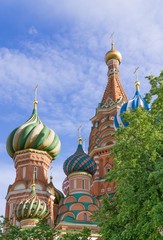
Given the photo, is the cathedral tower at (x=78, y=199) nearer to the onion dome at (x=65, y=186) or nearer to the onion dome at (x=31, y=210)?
the onion dome at (x=31, y=210)

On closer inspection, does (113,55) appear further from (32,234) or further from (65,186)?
(32,234)

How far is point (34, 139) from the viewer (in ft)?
74.1

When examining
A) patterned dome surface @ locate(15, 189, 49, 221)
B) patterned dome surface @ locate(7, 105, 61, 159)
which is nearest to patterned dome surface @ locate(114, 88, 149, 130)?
patterned dome surface @ locate(7, 105, 61, 159)

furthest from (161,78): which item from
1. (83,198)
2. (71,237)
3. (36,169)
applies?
(36,169)

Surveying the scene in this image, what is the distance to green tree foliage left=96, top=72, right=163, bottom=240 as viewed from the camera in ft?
27.7

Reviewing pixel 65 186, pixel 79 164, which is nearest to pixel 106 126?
pixel 79 164

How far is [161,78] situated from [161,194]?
3.84m

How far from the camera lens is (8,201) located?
70.7ft

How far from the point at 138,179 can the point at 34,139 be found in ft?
47.1

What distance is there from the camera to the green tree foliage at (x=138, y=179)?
843 cm

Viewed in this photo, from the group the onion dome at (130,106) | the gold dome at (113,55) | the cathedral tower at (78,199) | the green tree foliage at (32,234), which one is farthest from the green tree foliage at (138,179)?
the gold dome at (113,55)

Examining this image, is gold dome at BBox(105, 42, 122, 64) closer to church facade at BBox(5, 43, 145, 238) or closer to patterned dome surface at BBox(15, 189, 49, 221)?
church facade at BBox(5, 43, 145, 238)

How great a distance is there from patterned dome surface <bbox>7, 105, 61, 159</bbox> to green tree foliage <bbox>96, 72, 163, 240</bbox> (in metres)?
12.8

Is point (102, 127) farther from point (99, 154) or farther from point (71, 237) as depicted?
point (71, 237)
